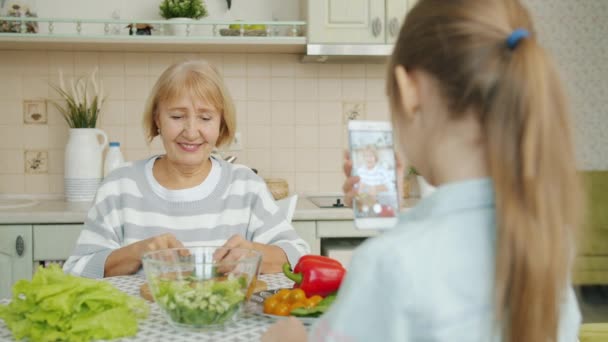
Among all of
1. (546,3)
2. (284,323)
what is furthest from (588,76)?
(284,323)

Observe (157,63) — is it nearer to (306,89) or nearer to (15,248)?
(306,89)

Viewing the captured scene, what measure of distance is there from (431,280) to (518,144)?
0.17 m

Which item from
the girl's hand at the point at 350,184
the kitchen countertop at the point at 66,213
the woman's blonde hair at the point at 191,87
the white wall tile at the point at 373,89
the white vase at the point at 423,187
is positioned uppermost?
the white wall tile at the point at 373,89

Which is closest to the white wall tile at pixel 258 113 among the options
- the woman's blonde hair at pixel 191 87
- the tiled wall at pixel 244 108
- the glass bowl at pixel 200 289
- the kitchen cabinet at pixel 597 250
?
the tiled wall at pixel 244 108

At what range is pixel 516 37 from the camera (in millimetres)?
644

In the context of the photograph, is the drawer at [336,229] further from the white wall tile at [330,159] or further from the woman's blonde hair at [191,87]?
the woman's blonde hair at [191,87]

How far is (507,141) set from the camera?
0.65 m

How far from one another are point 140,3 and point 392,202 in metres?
2.26

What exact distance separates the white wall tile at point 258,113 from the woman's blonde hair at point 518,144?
2388mm

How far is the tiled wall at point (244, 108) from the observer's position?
2.91 metres

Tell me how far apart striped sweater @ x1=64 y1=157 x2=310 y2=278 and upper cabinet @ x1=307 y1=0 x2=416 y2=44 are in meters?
1.07

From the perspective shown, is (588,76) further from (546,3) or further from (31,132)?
(31,132)

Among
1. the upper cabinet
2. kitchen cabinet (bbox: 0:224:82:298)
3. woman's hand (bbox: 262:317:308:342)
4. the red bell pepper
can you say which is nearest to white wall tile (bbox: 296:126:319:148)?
the upper cabinet

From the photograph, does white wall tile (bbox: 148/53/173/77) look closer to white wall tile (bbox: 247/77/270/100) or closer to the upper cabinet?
white wall tile (bbox: 247/77/270/100)
